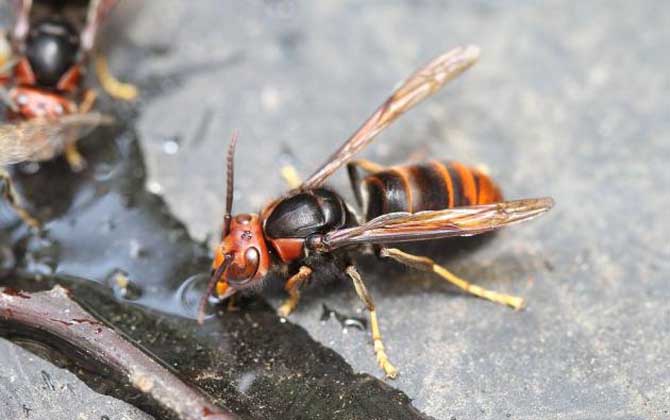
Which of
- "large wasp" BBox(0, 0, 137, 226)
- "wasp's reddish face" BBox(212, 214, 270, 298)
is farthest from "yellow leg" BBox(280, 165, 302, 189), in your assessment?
"large wasp" BBox(0, 0, 137, 226)

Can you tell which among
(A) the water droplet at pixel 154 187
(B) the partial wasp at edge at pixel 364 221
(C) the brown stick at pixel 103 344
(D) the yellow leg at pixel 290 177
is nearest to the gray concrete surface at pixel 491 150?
(A) the water droplet at pixel 154 187

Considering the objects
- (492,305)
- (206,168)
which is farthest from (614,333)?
(206,168)

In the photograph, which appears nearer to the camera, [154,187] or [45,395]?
[45,395]

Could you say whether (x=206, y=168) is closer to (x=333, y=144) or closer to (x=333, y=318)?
(x=333, y=144)

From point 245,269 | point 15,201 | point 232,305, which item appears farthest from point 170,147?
point 245,269

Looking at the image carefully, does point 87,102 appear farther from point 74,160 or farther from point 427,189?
point 427,189
